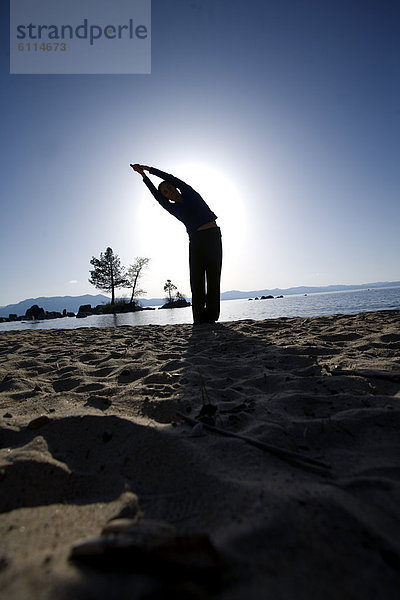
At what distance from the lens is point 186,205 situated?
5.96 metres

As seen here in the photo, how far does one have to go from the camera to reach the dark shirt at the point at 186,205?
589 cm

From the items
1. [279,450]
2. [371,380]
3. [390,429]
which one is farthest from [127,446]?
[371,380]

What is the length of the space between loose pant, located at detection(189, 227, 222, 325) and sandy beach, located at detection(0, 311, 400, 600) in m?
4.13

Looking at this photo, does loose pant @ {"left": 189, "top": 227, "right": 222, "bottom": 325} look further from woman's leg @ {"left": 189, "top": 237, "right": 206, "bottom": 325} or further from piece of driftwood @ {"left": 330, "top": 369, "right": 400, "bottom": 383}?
piece of driftwood @ {"left": 330, "top": 369, "right": 400, "bottom": 383}

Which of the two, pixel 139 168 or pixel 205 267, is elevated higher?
pixel 139 168

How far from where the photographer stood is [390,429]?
A: 1192mm

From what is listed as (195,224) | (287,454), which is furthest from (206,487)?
(195,224)

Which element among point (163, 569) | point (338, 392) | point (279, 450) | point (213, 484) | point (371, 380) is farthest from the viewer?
point (371, 380)

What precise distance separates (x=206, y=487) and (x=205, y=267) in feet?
17.6

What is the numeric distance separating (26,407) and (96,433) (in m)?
0.68

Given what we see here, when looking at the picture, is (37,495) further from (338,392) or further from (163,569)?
(338,392)

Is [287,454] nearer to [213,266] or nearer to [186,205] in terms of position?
[213,266]

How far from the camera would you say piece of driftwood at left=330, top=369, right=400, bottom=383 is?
5.67 ft

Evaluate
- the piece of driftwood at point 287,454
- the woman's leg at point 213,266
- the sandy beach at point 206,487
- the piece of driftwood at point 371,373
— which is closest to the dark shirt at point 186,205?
the woman's leg at point 213,266
